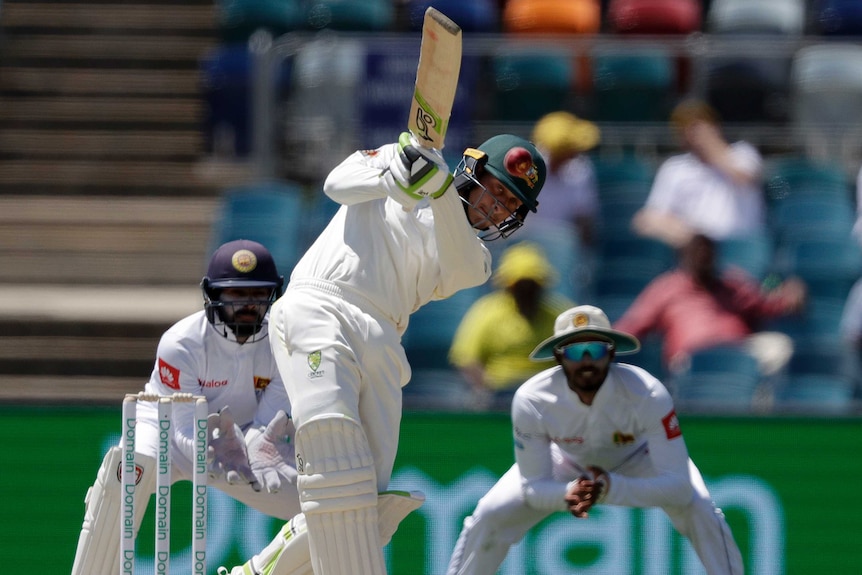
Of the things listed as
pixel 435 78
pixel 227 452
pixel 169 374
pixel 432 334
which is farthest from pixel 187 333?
pixel 432 334

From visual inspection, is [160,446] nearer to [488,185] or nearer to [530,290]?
[488,185]

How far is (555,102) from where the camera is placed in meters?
9.48

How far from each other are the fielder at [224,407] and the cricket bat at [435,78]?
3.95 ft

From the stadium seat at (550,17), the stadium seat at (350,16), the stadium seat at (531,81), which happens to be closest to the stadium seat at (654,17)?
the stadium seat at (550,17)

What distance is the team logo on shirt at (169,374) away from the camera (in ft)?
18.1

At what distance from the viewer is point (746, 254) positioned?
859cm

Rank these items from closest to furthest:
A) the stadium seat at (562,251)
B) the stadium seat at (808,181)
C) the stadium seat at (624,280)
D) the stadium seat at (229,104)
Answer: the stadium seat at (562,251)
the stadium seat at (624,280)
the stadium seat at (808,181)
the stadium seat at (229,104)

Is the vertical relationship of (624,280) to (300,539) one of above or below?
above

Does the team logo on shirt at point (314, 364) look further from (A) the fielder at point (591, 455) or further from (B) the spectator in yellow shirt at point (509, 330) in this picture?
(B) the spectator in yellow shirt at point (509, 330)

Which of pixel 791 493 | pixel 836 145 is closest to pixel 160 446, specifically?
pixel 791 493

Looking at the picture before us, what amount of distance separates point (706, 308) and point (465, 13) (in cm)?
294

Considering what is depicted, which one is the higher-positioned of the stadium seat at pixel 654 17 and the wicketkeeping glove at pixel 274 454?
the stadium seat at pixel 654 17

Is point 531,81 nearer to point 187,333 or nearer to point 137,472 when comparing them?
point 187,333

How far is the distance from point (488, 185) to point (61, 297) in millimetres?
5528
